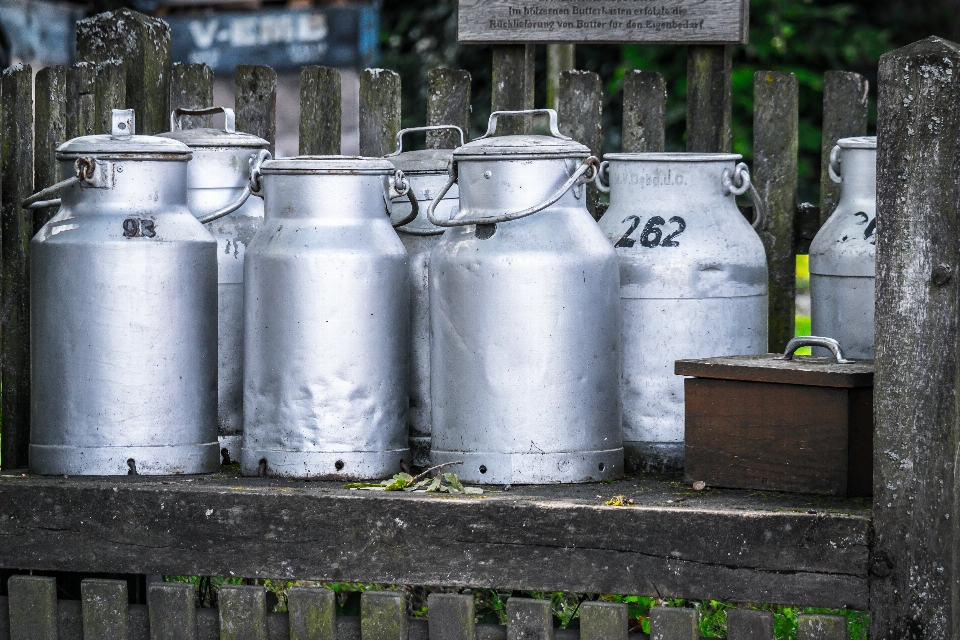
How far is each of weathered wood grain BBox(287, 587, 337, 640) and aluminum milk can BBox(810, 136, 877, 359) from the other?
42.6 inches

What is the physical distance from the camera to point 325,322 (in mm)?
2287

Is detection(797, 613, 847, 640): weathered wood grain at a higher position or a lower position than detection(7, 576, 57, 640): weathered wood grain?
higher

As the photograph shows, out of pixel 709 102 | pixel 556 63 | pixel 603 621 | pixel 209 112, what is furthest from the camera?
pixel 556 63

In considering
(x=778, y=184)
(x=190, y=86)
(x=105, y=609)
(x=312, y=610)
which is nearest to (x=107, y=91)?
(x=190, y=86)

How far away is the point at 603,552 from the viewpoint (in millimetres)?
2105

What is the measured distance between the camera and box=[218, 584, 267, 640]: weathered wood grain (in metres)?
2.22

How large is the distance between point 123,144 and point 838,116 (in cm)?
153

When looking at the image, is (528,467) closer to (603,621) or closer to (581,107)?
(603,621)

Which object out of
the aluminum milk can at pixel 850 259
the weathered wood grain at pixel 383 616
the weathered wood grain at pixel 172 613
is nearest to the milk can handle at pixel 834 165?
the aluminum milk can at pixel 850 259

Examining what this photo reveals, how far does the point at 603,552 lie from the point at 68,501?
0.93 metres

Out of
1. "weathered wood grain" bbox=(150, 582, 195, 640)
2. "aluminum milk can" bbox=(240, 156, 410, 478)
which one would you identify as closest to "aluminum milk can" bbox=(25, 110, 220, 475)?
"aluminum milk can" bbox=(240, 156, 410, 478)

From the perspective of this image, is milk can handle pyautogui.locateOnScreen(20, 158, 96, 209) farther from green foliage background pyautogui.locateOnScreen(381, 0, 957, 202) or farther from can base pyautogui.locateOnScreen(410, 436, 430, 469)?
green foliage background pyautogui.locateOnScreen(381, 0, 957, 202)

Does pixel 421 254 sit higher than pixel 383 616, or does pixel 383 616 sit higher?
pixel 421 254

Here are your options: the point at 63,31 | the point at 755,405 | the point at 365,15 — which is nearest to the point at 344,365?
the point at 755,405
